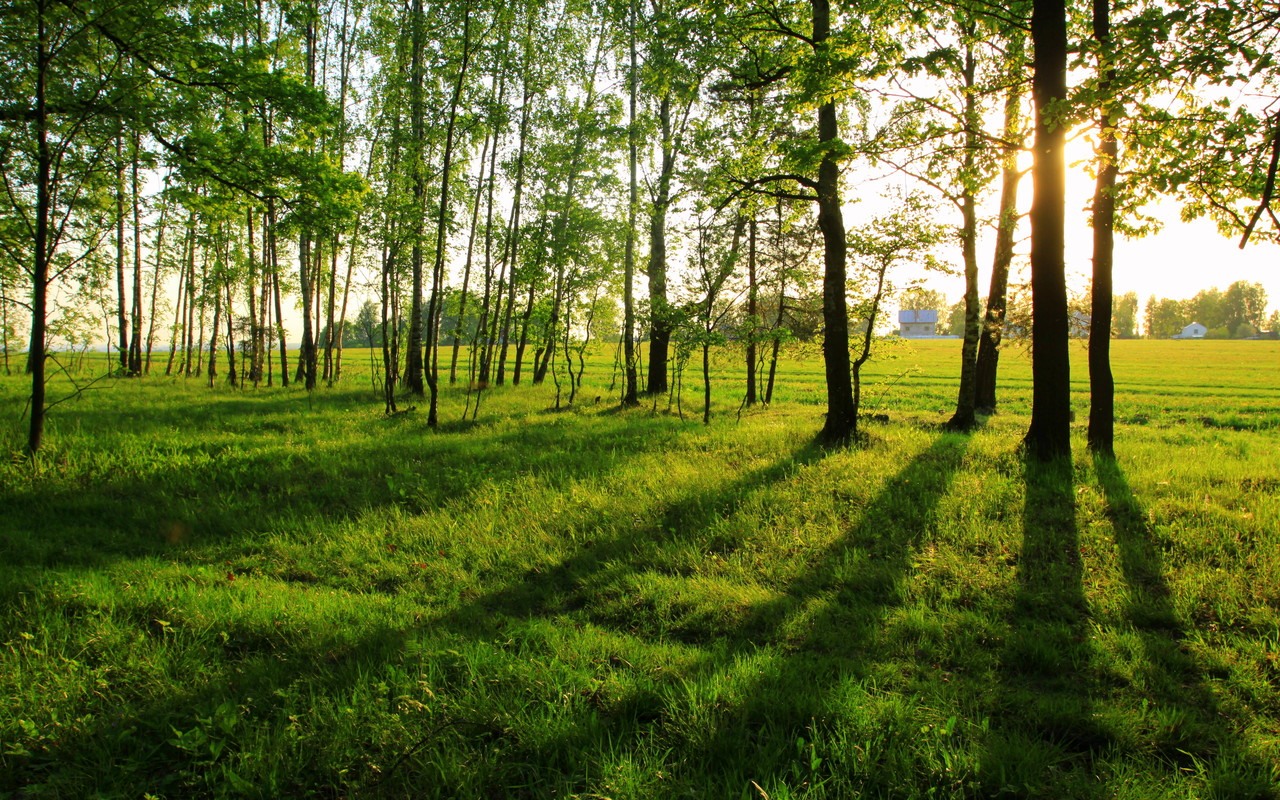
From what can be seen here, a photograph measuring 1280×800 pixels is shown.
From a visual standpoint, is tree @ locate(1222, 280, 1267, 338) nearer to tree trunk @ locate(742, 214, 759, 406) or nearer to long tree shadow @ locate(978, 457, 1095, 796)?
tree trunk @ locate(742, 214, 759, 406)

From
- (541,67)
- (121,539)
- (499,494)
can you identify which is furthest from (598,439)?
(541,67)

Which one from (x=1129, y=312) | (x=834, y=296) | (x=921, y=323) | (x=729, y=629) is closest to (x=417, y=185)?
(x=834, y=296)

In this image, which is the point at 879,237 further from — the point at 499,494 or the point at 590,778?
the point at 590,778

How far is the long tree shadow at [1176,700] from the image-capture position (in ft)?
8.77

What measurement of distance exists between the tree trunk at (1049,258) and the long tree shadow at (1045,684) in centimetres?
235

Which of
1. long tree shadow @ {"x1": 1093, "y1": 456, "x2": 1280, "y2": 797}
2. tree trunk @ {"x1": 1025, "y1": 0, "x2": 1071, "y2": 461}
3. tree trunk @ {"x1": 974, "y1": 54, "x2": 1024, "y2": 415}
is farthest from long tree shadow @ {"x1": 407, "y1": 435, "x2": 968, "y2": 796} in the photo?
tree trunk @ {"x1": 974, "y1": 54, "x2": 1024, "y2": 415}

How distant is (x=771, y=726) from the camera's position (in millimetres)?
3012

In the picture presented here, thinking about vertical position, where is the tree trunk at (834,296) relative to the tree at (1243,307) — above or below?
below

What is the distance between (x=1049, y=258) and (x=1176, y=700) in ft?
20.0

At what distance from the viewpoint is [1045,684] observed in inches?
139

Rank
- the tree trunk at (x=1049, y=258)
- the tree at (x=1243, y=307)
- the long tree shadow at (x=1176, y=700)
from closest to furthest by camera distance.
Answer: the long tree shadow at (x=1176, y=700), the tree trunk at (x=1049, y=258), the tree at (x=1243, y=307)

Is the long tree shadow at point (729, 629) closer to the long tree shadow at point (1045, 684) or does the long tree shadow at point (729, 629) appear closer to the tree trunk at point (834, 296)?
the long tree shadow at point (1045, 684)

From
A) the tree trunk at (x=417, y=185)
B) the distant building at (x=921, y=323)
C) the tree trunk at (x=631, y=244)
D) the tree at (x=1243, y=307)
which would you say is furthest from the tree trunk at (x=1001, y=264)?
the tree at (x=1243, y=307)

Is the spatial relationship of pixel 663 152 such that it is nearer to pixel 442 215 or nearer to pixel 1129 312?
pixel 442 215
